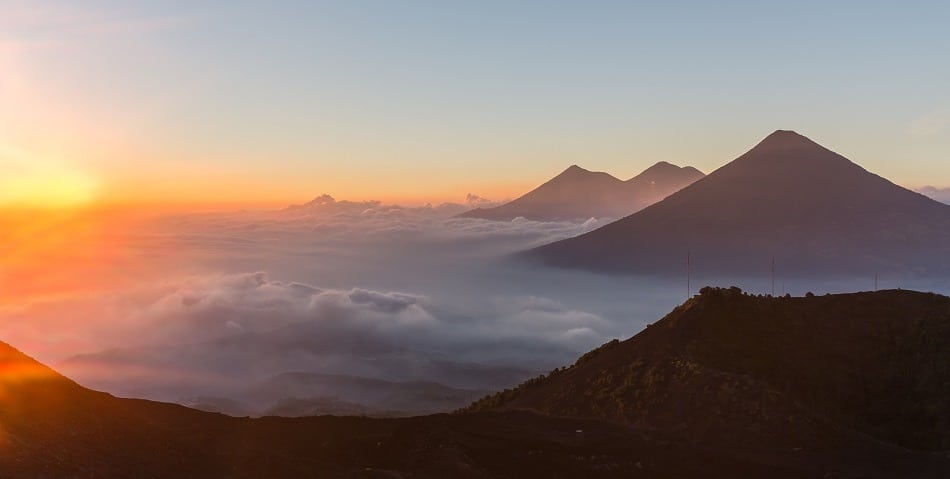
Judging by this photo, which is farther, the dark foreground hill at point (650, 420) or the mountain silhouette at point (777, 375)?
the mountain silhouette at point (777, 375)

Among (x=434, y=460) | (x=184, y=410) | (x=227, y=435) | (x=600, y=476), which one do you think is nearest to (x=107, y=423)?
(x=227, y=435)

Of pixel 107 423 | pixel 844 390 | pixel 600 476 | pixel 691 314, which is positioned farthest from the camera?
pixel 691 314

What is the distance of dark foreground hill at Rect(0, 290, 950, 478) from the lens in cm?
2367

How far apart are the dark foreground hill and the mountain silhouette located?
12cm

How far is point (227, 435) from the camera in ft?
97.6

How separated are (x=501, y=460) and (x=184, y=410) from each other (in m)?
17.3

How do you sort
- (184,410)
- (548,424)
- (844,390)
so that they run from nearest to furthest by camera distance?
(184,410), (548,424), (844,390)

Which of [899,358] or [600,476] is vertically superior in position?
[899,358]

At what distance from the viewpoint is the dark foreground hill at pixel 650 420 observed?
23.7 m

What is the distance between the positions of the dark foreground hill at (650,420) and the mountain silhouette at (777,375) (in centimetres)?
12

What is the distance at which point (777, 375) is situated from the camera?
4491 centimetres

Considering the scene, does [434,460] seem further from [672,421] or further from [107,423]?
[672,421]

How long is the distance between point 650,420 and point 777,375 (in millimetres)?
12237

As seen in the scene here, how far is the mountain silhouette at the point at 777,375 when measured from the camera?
35969 mm
